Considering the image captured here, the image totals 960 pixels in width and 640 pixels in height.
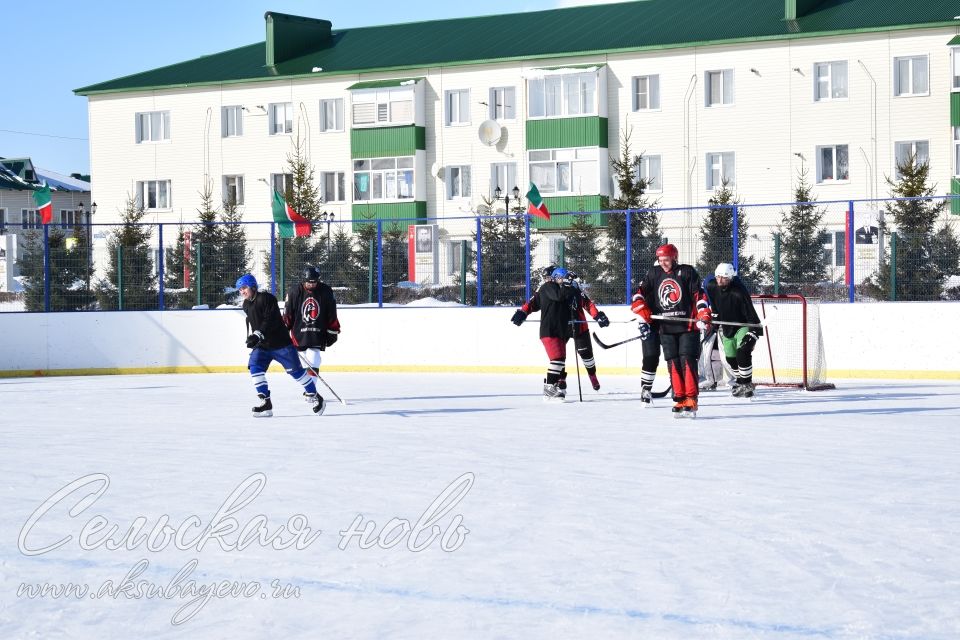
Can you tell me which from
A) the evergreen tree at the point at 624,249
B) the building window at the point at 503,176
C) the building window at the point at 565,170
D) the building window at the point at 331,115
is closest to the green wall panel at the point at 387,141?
the building window at the point at 331,115

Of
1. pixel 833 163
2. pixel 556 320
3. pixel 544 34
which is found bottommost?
pixel 556 320

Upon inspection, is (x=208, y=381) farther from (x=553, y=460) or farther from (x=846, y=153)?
(x=846, y=153)

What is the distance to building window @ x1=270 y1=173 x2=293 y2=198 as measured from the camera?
143ft

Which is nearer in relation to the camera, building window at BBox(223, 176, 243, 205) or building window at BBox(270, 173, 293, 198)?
building window at BBox(270, 173, 293, 198)

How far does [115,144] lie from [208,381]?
3218 cm

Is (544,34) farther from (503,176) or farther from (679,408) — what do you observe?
(679,408)

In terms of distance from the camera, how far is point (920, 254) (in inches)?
654

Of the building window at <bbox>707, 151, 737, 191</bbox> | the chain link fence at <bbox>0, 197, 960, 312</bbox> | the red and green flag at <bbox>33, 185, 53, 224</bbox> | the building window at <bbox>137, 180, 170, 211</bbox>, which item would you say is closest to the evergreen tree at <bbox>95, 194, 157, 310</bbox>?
the chain link fence at <bbox>0, 197, 960, 312</bbox>

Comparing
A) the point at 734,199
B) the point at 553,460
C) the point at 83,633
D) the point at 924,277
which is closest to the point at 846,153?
the point at 734,199

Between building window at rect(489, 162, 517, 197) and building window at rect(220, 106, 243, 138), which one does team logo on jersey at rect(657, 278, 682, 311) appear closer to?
building window at rect(489, 162, 517, 197)

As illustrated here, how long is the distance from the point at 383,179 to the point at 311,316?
29686mm

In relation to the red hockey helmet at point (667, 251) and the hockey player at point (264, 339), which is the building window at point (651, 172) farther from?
the hockey player at point (264, 339)

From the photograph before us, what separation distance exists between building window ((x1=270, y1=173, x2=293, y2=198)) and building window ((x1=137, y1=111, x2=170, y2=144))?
14.7ft

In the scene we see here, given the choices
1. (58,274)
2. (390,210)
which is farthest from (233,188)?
(58,274)
